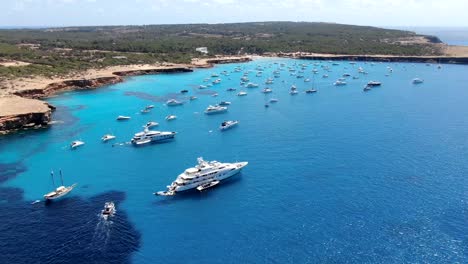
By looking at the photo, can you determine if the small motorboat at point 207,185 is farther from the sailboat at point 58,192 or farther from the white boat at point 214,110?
the white boat at point 214,110

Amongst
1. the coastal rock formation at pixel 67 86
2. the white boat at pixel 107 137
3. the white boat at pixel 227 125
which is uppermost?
the coastal rock formation at pixel 67 86

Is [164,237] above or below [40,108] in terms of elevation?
below

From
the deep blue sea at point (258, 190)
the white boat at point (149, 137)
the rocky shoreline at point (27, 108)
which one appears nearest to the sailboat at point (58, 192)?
the deep blue sea at point (258, 190)

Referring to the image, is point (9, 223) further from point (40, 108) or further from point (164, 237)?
point (40, 108)

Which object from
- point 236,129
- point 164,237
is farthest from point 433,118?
point 164,237

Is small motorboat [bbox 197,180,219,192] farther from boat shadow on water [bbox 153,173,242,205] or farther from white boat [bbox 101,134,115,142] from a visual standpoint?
white boat [bbox 101,134,115,142]

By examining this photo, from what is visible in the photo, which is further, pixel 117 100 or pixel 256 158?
pixel 117 100

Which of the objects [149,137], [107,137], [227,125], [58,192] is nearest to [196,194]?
[58,192]
